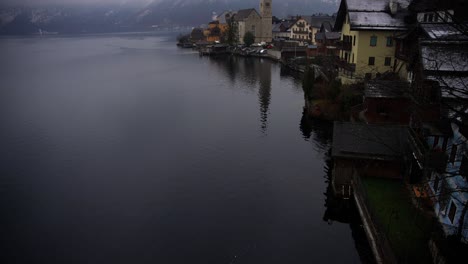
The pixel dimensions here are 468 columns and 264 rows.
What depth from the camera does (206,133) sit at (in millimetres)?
46125

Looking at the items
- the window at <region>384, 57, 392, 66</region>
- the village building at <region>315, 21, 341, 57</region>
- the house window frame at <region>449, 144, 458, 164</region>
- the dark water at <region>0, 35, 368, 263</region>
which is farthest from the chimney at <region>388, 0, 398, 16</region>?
the house window frame at <region>449, 144, 458, 164</region>

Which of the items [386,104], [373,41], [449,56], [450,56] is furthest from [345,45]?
[450,56]

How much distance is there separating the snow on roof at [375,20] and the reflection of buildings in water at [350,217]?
28.4 m

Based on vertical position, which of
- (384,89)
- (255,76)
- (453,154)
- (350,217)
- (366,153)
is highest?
(384,89)

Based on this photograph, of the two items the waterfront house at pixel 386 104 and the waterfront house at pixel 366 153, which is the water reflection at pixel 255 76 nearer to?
the waterfront house at pixel 386 104

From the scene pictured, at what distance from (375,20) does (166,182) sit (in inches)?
1441

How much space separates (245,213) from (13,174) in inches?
945

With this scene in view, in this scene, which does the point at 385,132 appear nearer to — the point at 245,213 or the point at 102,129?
the point at 245,213

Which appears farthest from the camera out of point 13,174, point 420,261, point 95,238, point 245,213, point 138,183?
point 13,174

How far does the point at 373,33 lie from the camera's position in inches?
1970

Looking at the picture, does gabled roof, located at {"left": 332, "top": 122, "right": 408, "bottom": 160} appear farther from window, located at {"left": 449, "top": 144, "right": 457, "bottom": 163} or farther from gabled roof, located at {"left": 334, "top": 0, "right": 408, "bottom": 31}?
gabled roof, located at {"left": 334, "top": 0, "right": 408, "bottom": 31}

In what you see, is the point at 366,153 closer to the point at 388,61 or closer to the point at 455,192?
the point at 455,192

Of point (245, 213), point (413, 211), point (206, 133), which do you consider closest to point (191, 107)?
point (206, 133)

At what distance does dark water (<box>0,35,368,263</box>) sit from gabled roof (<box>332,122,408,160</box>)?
4.79 m
